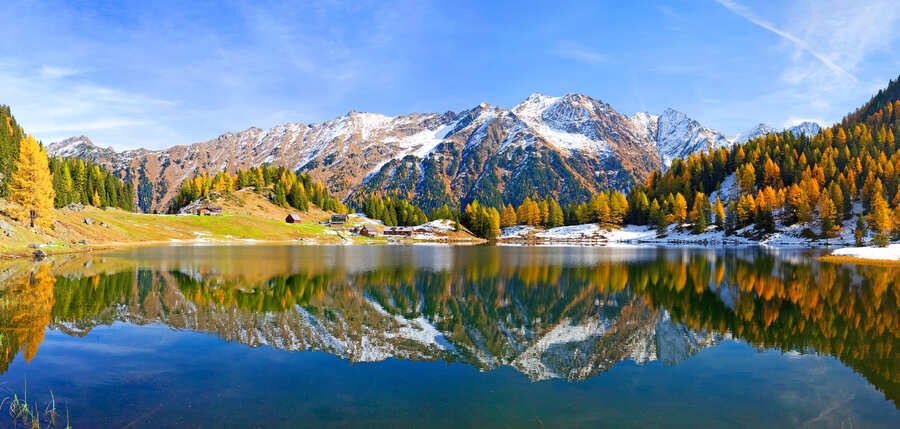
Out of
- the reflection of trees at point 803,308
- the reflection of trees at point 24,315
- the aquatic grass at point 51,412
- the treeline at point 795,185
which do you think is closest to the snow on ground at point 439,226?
the treeline at point 795,185

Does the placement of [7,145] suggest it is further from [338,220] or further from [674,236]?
[674,236]

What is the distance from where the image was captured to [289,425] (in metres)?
11.2

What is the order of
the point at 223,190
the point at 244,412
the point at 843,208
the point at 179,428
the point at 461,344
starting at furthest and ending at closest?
the point at 223,190 → the point at 843,208 → the point at 461,344 → the point at 244,412 → the point at 179,428

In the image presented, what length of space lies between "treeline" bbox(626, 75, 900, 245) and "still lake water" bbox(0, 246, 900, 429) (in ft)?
334

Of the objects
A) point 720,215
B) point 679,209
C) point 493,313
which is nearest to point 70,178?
point 493,313

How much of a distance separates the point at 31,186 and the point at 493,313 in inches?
3244

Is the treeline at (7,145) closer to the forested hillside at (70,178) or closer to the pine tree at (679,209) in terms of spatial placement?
the forested hillside at (70,178)

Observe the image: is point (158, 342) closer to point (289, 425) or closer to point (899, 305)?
point (289, 425)

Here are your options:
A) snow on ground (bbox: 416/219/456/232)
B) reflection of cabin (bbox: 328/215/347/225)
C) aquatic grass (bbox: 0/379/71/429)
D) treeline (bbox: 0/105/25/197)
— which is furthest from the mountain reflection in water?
reflection of cabin (bbox: 328/215/347/225)

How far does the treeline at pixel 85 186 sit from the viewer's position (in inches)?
4639

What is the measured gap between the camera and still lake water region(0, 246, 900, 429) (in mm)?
12266

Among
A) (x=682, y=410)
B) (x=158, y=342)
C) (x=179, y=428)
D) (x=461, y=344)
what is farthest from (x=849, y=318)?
(x=158, y=342)

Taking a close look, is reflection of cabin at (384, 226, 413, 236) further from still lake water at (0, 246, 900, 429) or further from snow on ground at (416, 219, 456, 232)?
still lake water at (0, 246, 900, 429)

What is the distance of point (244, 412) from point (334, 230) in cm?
16073
